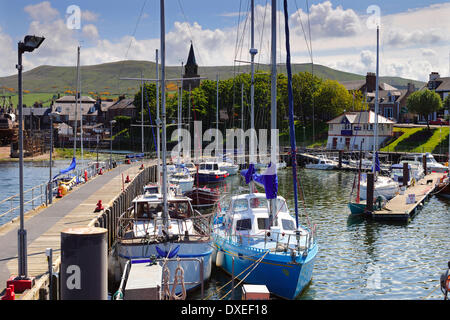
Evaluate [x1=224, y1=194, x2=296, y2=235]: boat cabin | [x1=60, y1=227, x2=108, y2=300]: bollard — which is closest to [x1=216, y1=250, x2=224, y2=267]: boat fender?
[x1=224, y1=194, x2=296, y2=235]: boat cabin

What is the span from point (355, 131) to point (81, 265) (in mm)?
86751

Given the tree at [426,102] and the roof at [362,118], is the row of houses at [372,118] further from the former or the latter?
the tree at [426,102]

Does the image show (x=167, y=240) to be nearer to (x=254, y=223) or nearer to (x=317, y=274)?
(x=254, y=223)

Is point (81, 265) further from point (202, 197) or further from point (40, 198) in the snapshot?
point (40, 198)

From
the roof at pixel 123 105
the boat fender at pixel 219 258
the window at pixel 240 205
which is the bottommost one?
the boat fender at pixel 219 258

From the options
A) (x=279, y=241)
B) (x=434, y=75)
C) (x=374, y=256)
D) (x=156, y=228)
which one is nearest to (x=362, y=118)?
(x=434, y=75)

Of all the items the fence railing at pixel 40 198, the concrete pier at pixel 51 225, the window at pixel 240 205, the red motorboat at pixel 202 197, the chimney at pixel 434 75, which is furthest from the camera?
the chimney at pixel 434 75

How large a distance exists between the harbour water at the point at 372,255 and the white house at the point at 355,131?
4208 centimetres

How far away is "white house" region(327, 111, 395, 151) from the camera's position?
294 ft

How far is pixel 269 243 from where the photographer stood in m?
21.8

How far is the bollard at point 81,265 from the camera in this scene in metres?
11.1

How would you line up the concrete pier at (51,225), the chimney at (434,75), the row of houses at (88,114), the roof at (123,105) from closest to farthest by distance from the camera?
1. the concrete pier at (51,225)
2. the chimney at (434,75)
3. the row of houses at (88,114)
4. the roof at (123,105)

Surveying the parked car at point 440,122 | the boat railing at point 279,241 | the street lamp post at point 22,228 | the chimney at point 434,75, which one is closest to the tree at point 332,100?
the parked car at point 440,122
